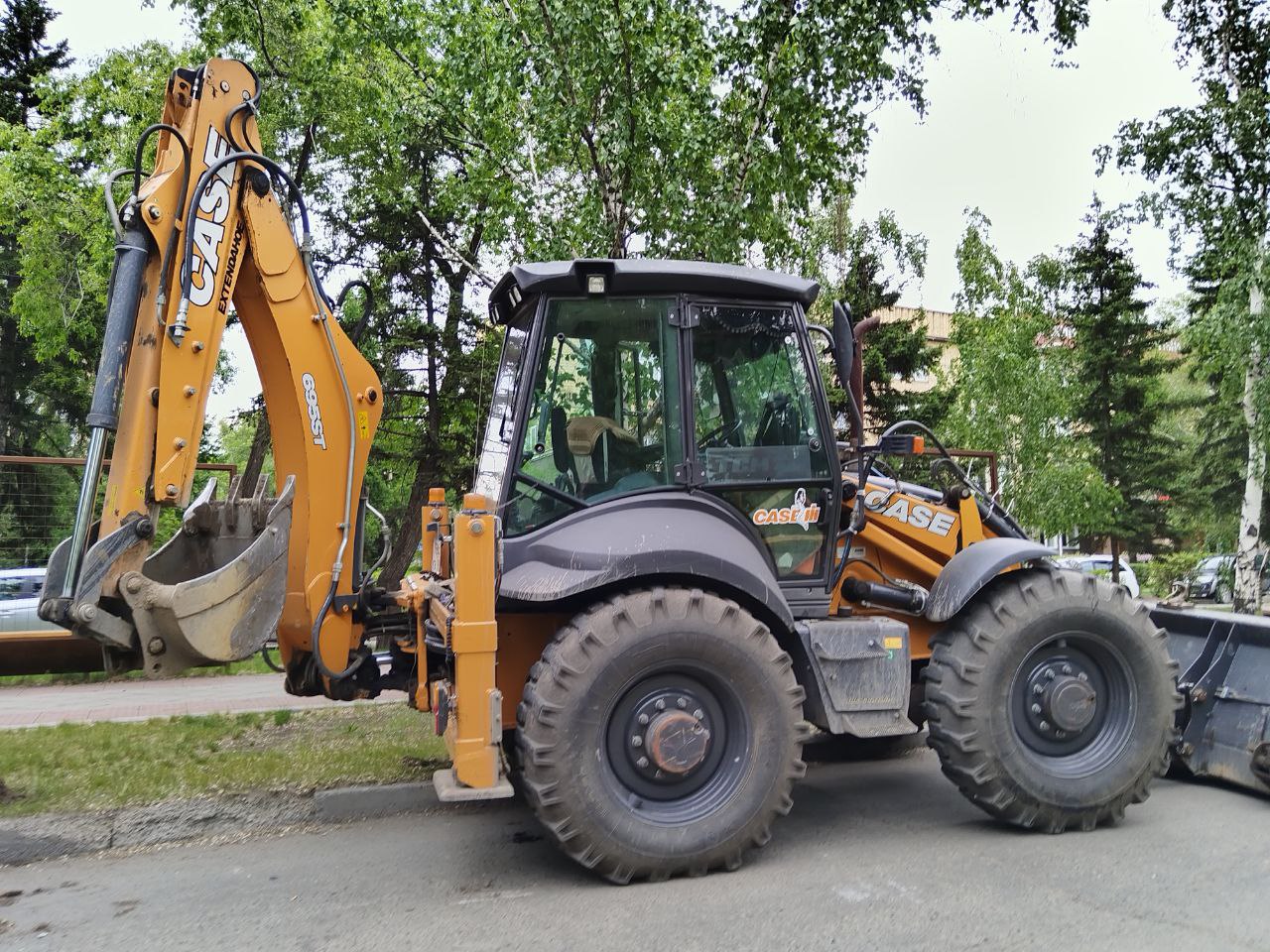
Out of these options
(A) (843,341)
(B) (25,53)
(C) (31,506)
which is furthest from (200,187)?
(B) (25,53)

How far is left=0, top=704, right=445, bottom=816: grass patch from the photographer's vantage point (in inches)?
218

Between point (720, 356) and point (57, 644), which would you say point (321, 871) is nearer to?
point (720, 356)

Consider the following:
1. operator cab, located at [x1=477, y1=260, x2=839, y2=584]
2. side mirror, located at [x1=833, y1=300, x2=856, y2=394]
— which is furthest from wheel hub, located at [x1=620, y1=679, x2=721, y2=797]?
side mirror, located at [x1=833, y1=300, x2=856, y2=394]

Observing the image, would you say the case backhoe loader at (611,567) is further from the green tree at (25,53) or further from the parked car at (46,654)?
the green tree at (25,53)

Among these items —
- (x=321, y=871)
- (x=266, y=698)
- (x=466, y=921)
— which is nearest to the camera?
(x=466, y=921)

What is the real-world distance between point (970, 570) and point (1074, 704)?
828 mm

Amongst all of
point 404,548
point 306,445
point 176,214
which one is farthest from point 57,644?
point 404,548

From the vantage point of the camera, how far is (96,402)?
14.4 ft

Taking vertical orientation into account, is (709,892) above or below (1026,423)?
below

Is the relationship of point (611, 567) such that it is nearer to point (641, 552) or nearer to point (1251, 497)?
point (641, 552)

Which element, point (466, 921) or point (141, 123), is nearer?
point (466, 921)

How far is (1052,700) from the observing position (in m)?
4.89

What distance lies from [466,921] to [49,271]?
16.8 meters

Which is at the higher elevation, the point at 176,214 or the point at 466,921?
the point at 176,214
